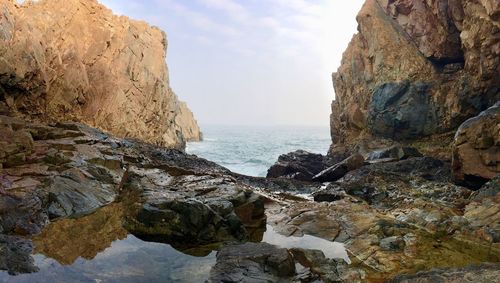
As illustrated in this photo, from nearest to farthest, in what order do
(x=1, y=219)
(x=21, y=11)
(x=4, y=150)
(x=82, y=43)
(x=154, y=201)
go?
(x=1, y=219) → (x=154, y=201) → (x=4, y=150) → (x=21, y=11) → (x=82, y=43)

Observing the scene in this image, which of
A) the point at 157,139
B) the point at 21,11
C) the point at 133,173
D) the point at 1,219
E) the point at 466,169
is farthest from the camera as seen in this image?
the point at 157,139

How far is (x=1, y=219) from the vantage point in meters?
9.54

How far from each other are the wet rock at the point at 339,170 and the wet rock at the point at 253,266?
62.1 feet

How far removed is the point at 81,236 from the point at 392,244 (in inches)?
351

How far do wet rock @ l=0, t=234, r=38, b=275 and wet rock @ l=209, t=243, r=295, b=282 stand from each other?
159 inches

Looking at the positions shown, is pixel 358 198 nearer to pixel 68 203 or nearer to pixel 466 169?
pixel 466 169

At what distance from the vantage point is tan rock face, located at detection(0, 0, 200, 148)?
30969mm

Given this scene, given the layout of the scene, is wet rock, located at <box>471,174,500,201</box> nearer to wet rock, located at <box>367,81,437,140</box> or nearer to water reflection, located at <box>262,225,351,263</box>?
water reflection, located at <box>262,225,351,263</box>

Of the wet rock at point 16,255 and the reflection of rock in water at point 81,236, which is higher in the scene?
the wet rock at point 16,255

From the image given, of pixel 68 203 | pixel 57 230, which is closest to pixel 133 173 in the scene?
pixel 68 203

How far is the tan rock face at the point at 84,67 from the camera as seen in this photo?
1219 inches

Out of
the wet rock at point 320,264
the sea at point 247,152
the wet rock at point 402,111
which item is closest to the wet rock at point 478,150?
the wet rock at point 320,264

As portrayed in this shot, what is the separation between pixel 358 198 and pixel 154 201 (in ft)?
Result: 37.3

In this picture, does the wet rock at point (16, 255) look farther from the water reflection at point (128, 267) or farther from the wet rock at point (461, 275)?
the wet rock at point (461, 275)
